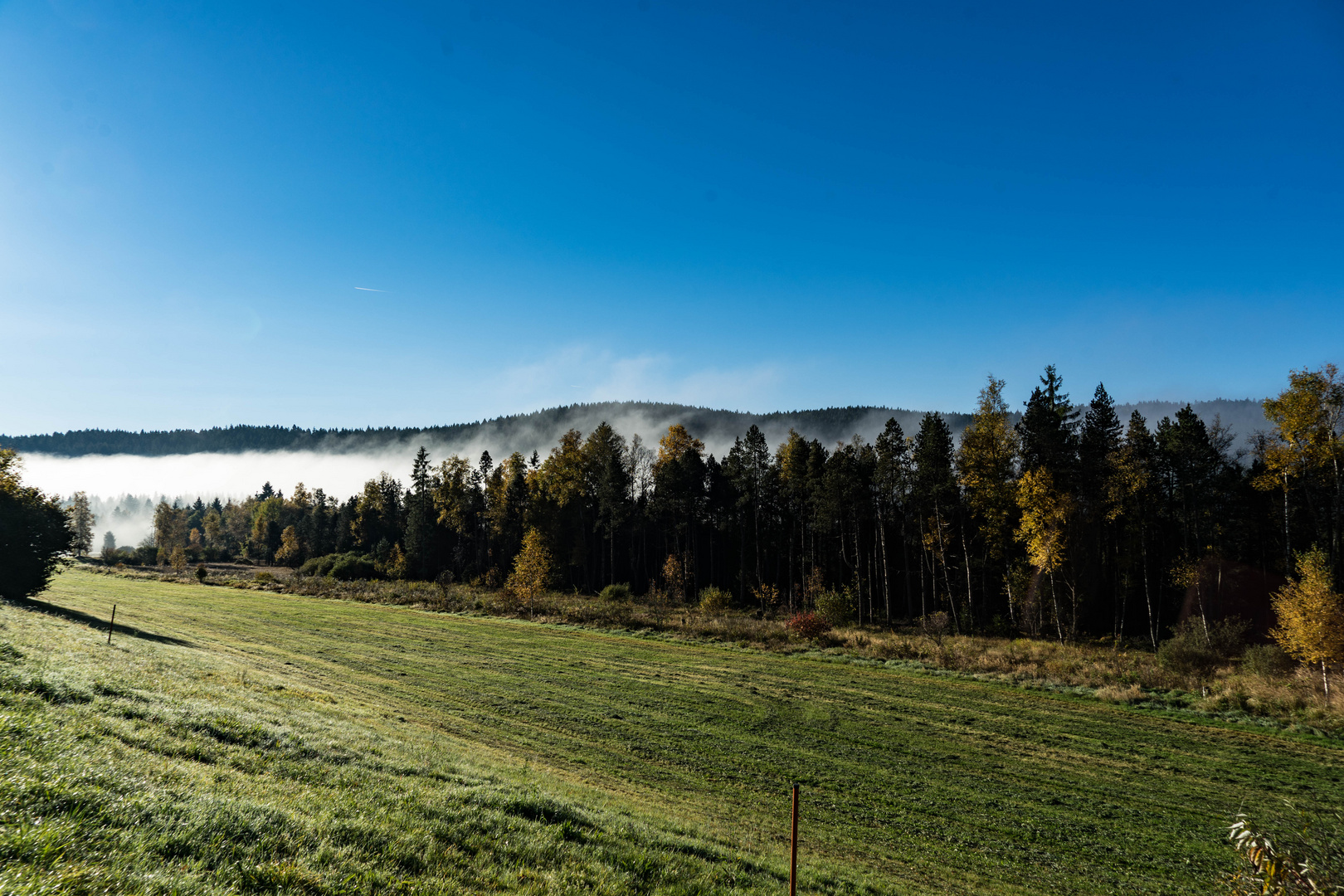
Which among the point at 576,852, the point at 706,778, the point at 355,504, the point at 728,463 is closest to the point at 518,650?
the point at 706,778

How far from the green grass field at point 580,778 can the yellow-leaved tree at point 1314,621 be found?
9905 mm

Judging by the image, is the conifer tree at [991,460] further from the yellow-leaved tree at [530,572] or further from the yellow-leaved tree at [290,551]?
the yellow-leaved tree at [290,551]

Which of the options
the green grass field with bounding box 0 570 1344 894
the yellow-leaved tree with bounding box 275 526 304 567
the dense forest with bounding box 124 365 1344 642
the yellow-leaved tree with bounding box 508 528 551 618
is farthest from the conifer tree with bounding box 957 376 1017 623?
the yellow-leaved tree with bounding box 275 526 304 567

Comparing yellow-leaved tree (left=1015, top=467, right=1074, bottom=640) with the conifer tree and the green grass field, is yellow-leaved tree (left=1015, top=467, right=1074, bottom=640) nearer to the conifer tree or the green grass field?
the conifer tree

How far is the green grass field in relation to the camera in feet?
21.4

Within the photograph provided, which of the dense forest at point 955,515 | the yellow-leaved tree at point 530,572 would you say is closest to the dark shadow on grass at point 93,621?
the yellow-leaved tree at point 530,572

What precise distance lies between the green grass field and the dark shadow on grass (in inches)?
23.6

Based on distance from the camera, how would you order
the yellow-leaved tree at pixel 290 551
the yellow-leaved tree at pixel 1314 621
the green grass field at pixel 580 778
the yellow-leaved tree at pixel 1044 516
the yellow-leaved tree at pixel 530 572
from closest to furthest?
the green grass field at pixel 580 778 → the yellow-leaved tree at pixel 1314 621 → the yellow-leaved tree at pixel 1044 516 → the yellow-leaved tree at pixel 530 572 → the yellow-leaved tree at pixel 290 551

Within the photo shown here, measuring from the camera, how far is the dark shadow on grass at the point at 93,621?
90.6 ft

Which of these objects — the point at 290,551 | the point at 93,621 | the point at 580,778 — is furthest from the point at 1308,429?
the point at 290,551

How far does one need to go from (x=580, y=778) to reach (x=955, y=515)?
4495cm

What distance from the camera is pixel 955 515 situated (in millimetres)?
49938

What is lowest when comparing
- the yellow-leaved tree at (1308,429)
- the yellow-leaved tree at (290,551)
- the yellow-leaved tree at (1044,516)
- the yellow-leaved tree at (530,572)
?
the yellow-leaved tree at (290,551)

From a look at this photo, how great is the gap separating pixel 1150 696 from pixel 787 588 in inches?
1717
